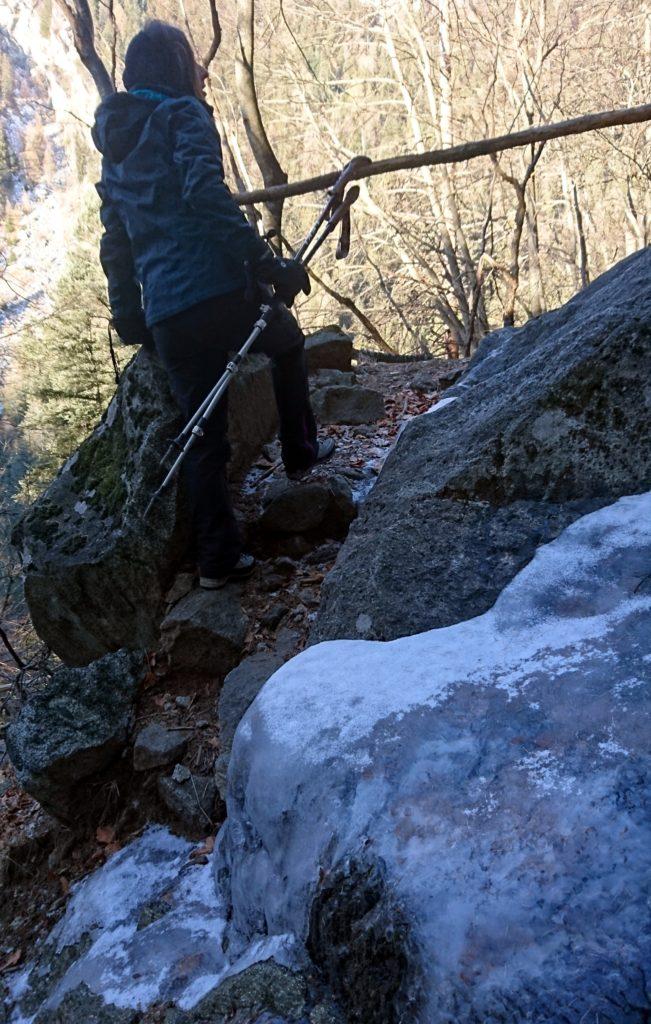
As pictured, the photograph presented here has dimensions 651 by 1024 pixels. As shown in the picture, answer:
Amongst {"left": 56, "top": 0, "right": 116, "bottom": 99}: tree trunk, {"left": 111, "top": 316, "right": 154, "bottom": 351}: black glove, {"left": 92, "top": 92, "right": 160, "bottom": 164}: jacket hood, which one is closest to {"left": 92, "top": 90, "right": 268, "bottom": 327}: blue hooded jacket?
{"left": 92, "top": 92, "right": 160, "bottom": 164}: jacket hood

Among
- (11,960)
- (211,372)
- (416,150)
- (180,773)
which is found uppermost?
(416,150)

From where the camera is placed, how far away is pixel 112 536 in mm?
3611

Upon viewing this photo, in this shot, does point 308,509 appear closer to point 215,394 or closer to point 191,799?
point 215,394

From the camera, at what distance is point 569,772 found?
1279 mm

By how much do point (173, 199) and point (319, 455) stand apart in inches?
69.7

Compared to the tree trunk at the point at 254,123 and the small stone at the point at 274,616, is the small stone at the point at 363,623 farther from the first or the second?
the tree trunk at the point at 254,123

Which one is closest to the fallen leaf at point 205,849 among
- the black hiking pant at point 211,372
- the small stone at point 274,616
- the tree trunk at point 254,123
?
the small stone at point 274,616

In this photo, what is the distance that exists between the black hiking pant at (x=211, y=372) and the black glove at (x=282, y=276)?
165 millimetres

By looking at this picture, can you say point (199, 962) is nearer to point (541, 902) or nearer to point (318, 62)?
point (541, 902)

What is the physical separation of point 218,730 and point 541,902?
6.82 ft

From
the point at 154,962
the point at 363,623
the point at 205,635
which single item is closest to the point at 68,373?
the point at 205,635

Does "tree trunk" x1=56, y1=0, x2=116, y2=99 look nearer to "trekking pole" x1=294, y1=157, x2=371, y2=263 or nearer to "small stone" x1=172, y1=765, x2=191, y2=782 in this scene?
"trekking pole" x1=294, y1=157, x2=371, y2=263

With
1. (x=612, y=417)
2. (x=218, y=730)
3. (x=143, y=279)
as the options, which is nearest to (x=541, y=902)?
(x=612, y=417)

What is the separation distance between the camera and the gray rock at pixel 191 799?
2.63 metres
